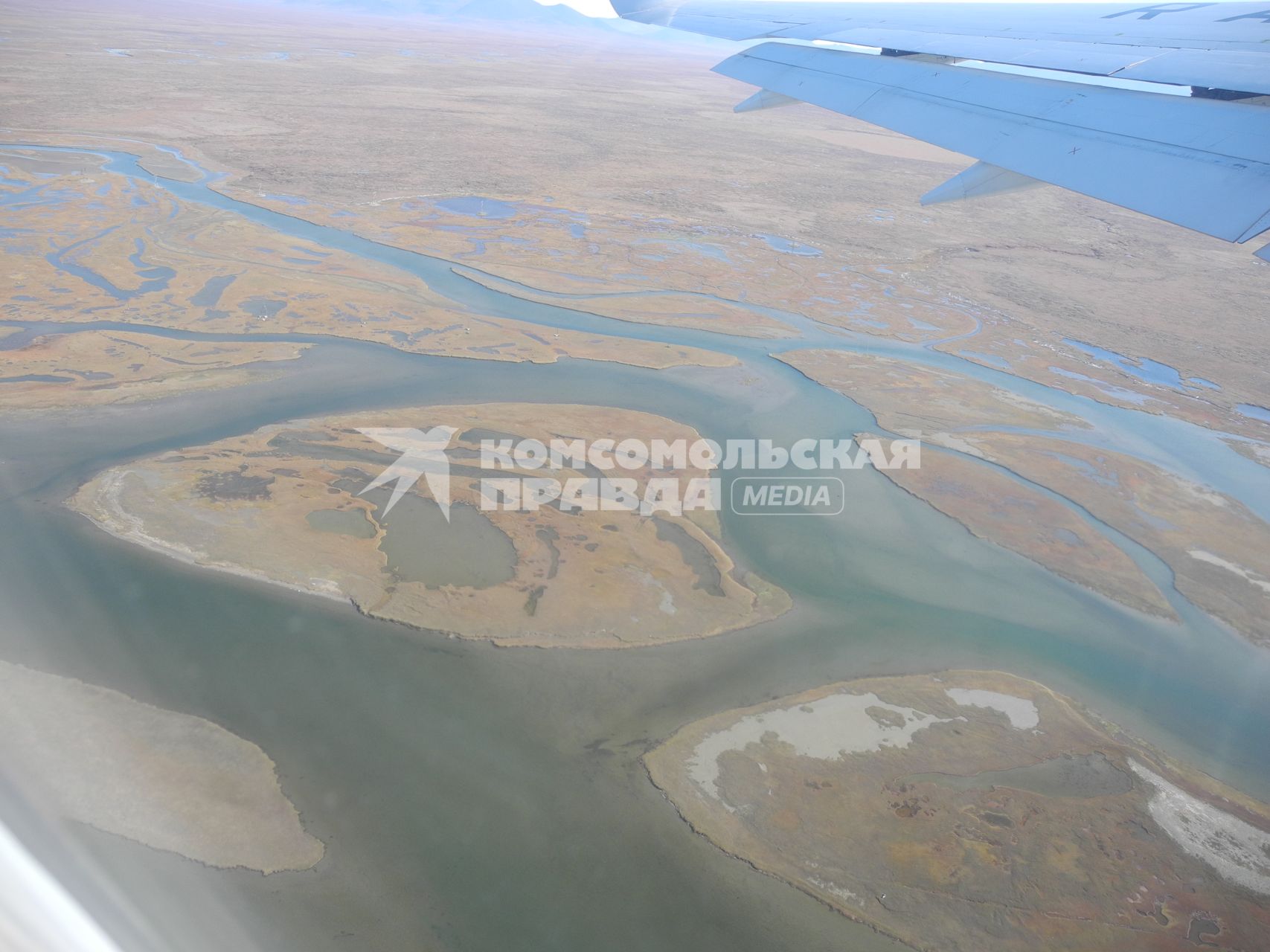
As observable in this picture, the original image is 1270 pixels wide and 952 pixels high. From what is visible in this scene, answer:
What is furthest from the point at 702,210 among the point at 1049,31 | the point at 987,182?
the point at 987,182

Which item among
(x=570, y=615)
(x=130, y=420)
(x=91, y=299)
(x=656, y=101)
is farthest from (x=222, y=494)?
(x=656, y=101)

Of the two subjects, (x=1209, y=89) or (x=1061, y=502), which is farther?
(x=1061, y=502)

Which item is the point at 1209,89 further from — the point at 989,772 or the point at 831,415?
the point at 831,415

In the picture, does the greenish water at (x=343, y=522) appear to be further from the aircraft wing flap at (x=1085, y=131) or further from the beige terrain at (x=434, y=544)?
the aircraft wing flap at (x=1085, y=131)

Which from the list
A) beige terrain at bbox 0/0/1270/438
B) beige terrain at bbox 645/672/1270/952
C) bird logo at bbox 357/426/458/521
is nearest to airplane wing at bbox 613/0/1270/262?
beige terrain at bbox 645/672/1270/952

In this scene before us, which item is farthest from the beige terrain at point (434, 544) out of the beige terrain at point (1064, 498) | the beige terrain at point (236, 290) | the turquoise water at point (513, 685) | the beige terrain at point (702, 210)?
the beige terrain at point (702, 210)
